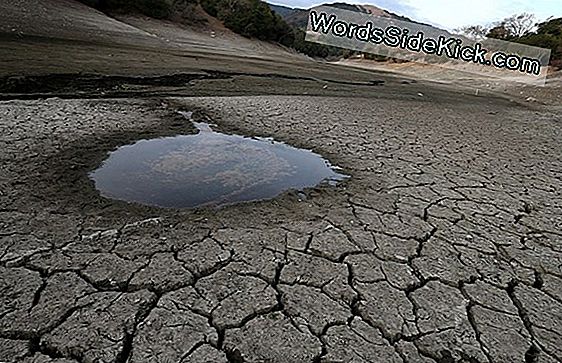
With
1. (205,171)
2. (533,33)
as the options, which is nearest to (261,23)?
(533,33)

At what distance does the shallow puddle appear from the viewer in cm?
311

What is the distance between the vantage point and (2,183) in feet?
9.88

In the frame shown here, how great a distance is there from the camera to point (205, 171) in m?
3.64

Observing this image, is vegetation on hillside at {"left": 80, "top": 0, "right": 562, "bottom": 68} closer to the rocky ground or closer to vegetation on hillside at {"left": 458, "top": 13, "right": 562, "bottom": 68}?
vegetation on hillside at {"left": 458, "top": 13, "right": 562, "bottom": 68}

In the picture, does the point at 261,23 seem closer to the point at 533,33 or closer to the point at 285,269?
the point at 533,33

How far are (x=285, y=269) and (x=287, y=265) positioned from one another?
4 centimetres

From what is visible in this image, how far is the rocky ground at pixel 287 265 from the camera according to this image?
175cm

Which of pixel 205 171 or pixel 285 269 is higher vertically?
pixel 205 171

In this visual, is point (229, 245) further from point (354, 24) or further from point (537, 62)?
point (354, 24)

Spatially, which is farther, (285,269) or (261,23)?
(261,23)

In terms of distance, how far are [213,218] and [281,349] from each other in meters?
1.23

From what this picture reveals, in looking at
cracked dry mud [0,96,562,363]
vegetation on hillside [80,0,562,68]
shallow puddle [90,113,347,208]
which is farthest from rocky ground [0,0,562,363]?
vegetation on hillside [80,0,562,68]

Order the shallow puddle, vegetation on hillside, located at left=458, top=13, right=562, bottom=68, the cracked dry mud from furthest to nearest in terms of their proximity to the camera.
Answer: vegetation on hillside, located at left=458, top=13, right=562, bottom=68 → the shallow puddle → the cracked dry mud

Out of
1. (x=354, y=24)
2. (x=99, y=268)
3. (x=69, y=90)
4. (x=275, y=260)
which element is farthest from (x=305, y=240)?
(x=354, y=24)
